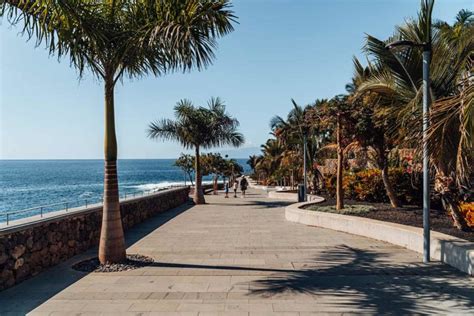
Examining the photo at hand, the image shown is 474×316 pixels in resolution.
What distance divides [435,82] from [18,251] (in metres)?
9.50

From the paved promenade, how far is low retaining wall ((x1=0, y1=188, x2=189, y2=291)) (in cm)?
23

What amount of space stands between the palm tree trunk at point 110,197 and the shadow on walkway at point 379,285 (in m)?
2.97

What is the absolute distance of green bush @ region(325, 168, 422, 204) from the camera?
13883 millimetres

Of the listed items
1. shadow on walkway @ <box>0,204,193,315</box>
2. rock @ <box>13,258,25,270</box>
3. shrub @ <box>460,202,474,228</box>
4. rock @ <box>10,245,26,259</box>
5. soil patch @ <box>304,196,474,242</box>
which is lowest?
shadow on walkway @ <box>0,204,193,315</box>

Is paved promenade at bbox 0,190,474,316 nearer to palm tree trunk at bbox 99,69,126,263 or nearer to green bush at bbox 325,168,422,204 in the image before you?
palm tree trunk at bbox 99,69,126,263

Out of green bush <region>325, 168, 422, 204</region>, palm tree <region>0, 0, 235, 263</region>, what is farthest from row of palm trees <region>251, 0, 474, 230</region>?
palm tree <region>0, 0, 235, 263</region>

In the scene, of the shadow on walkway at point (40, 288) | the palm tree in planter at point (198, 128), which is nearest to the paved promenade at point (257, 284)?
the shadow on walkway at point (40, 288)

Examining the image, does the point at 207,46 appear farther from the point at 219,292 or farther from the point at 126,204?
the point at 126,204

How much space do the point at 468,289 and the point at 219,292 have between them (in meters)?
3.89

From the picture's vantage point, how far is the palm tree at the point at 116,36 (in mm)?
6320

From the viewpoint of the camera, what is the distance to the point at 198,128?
2044 centimetres

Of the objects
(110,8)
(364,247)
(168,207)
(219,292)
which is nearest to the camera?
(219,292)

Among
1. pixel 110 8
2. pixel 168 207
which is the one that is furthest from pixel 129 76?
pixel 168 207

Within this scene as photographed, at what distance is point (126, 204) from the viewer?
12.2 m
